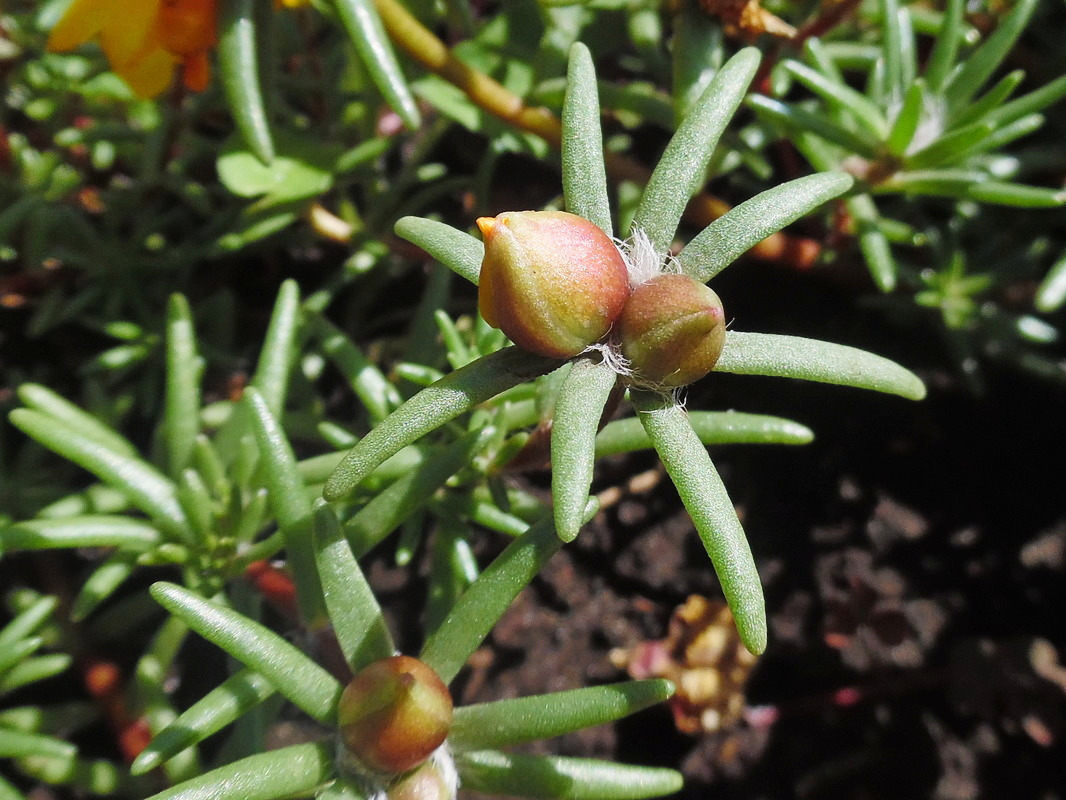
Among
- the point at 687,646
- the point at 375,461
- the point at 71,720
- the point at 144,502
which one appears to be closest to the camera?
the point at 375,461

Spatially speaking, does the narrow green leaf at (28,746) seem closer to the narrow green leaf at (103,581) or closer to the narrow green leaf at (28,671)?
the narrow green leaf at (28,671)

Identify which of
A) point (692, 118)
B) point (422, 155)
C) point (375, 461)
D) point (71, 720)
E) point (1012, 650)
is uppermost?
point (692, 118)

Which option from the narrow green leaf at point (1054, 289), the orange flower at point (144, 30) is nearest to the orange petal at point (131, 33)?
the orange flower at point (144, 30)

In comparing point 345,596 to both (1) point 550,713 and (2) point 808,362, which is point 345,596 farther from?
(2) point 808,362

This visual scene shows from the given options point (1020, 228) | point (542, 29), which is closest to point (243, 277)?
point (542, 29)

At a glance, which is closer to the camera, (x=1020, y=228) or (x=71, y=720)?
(x=71, y=720)

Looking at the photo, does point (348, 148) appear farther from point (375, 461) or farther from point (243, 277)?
point (375, 461)

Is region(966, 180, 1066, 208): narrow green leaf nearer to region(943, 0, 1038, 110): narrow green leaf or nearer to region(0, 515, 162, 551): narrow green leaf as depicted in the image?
region(943, 0, 1038, 110): narrow green leaf
